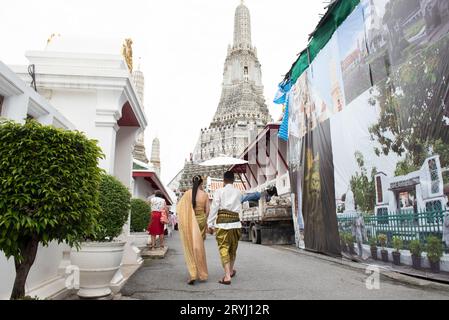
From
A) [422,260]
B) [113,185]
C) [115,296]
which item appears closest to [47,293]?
[115,296]

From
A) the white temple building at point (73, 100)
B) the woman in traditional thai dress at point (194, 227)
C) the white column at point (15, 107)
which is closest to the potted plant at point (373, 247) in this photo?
the woman in traditional thai dress at point (194, 227)

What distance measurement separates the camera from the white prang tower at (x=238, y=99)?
60344 millimetres

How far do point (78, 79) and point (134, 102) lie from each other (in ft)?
4.01

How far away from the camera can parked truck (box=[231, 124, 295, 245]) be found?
1128 cm

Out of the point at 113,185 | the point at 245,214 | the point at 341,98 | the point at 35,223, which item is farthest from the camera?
the point at 245,214

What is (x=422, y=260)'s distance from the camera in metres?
4.65

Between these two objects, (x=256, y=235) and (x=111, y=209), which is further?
(x=256, y=235)

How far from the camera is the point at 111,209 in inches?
156

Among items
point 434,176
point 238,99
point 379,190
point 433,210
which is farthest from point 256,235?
point 238,99

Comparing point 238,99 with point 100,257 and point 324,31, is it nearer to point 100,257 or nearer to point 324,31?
point 324,31

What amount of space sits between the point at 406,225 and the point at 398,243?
1.26ft

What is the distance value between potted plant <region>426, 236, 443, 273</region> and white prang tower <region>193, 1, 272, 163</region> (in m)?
53.7

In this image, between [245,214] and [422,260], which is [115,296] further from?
[245,214]

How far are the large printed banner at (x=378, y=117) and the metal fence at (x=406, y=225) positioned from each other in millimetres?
120
